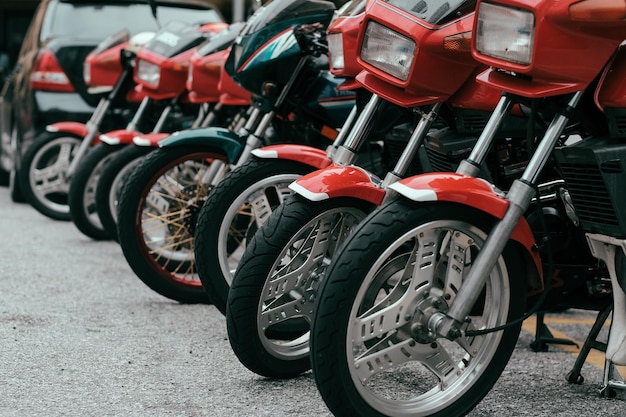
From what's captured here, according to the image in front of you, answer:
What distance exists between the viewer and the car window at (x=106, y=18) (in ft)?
30.7

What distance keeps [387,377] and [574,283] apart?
2.42 ft

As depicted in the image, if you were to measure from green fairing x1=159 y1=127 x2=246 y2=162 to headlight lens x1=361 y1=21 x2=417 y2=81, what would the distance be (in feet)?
4.60

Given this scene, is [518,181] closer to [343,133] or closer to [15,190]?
[343,133]

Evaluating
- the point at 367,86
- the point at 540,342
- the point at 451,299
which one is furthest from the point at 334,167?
the point at 540,342

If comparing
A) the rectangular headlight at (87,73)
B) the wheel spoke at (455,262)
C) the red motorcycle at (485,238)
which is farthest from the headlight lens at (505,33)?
the rectangular headlight at (87,73)

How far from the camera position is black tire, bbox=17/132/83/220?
8.28 metres

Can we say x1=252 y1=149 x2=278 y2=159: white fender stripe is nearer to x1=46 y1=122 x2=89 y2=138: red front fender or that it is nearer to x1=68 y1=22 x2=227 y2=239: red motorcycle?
x1=68 y1=22 x2=227 y2=239: red motorcycle

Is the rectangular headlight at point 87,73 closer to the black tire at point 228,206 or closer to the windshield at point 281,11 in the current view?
the windshield at point 281,11

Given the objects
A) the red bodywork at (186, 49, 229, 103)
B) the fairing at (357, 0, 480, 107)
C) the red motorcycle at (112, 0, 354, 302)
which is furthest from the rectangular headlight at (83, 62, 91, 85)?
the fairing at (357, 0, 480, 107)

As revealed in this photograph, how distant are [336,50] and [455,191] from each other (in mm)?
1370

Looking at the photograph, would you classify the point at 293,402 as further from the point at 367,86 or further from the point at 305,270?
the point at 367,86

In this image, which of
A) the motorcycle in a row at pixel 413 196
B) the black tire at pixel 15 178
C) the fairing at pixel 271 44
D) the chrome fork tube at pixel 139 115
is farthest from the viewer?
the black tire at pixel 15 178

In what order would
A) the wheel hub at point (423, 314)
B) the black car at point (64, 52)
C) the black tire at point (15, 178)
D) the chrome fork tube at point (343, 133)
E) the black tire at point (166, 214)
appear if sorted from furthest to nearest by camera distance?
1. the black tire at point (15, 178)
2. the black car at point (64, 52)
3. the black tire at point (166, 214)
4. the chrome fork tube at point (343, 133)
5. the wheel hub at point (423, 314)

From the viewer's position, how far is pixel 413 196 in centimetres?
314
